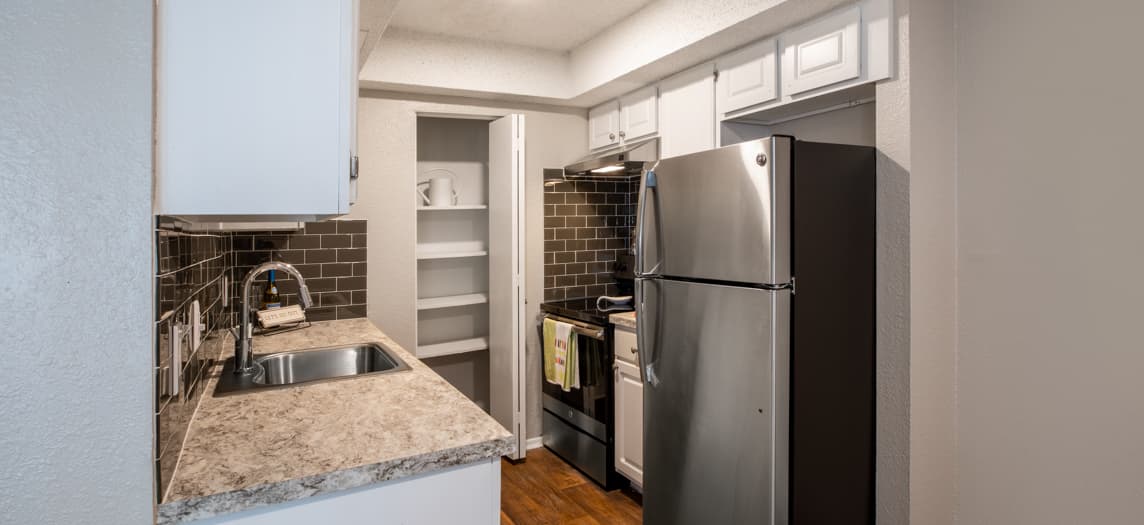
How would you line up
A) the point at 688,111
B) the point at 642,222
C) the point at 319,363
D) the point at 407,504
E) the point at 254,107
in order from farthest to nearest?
1. the point at 688,111
2. the point at 642,222
3. the point at 319,363
4. the point at 407,504
5. the point at 254,107

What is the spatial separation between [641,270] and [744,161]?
2.15 feet

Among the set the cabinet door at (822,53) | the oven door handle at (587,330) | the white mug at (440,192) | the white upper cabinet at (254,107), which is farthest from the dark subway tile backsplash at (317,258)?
the cabinet door at (822,53)

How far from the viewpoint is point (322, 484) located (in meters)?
1.11

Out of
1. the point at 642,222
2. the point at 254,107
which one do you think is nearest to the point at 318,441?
the point at 254,107

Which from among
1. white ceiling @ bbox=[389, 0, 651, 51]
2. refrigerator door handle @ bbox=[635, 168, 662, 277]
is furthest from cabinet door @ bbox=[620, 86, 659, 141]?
refrigerator door handle @ bbox=[635, 168, 662, 277]

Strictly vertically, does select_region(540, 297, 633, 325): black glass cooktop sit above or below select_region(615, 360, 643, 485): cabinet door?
above

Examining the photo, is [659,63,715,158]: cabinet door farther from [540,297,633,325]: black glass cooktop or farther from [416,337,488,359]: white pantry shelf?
[416,337,488,359]: white pantry shelf

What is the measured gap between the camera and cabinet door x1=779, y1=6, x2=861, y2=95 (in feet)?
6.51

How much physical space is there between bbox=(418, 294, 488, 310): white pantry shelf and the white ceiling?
5.08 ft

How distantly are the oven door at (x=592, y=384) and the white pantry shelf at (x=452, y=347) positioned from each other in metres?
0.74

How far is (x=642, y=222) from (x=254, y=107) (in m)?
1.57

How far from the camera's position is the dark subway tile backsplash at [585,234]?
371 cm

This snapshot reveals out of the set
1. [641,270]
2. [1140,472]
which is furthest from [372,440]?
[1140,472]

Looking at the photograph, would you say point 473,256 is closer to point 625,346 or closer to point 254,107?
point 625,346
